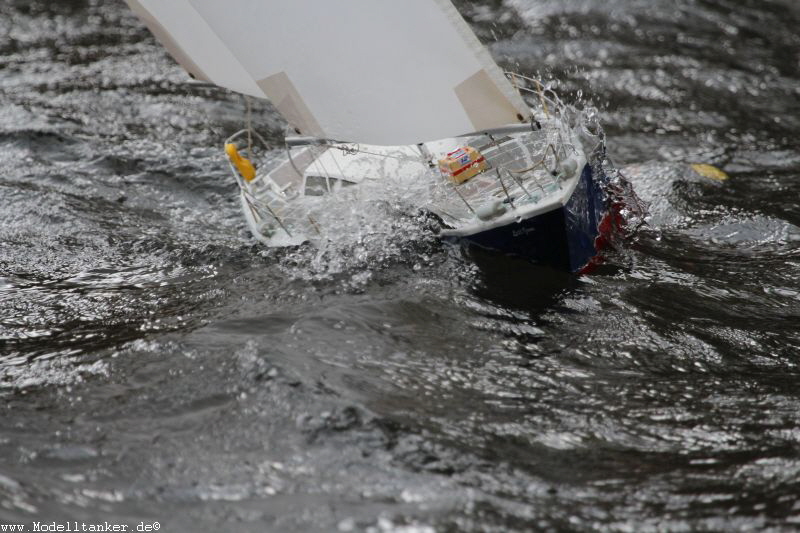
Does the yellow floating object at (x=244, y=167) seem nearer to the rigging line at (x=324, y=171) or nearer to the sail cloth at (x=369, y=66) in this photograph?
the rigging line at (x=324, y=171)

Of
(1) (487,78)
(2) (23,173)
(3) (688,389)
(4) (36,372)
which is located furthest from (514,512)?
Answer: (2) (23,173)

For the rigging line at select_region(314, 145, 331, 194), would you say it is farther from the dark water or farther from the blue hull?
the blue hull

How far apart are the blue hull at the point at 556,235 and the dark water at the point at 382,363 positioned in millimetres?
207

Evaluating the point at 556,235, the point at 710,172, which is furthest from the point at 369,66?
the point at 710,172

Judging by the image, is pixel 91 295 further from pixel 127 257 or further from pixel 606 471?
pixel 606 471

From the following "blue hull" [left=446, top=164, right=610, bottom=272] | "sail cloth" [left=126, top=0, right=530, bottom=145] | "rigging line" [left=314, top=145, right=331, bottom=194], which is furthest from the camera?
"rigging line" [left=314, top=145, right=331, bottom=194]

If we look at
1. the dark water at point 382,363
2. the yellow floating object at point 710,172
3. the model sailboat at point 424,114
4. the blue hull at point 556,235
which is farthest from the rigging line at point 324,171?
the yellow floating object at point 710,172

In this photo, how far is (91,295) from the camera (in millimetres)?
9273

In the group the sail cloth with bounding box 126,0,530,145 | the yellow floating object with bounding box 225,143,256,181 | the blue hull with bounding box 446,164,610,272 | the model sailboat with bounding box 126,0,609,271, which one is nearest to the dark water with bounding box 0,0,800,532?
the blue hull with bounding box 446,164,610,272

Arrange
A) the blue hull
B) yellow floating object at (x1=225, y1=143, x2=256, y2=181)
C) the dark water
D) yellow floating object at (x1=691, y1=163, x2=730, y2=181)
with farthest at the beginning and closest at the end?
1. yellow floating object at (x1=691, y1=163, x2=730, y2=181)
2. yellow floating object at (x1=225, y1=143, x2=256, y2=181)
3. the blue hull
4. the dark water

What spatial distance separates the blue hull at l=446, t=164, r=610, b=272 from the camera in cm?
793

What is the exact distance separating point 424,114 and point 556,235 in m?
1.51

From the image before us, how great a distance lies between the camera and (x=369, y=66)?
804 centimetres

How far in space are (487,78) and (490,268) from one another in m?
1.65
